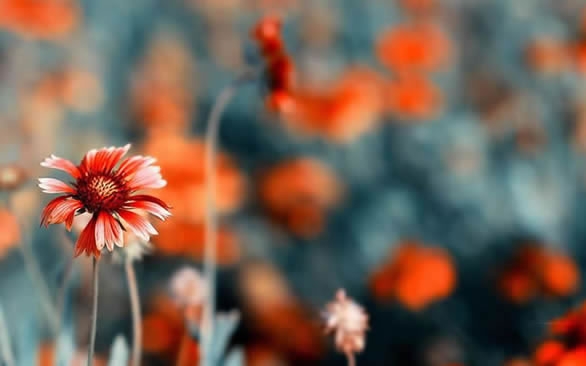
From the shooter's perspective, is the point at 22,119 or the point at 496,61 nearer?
the point at 22,119

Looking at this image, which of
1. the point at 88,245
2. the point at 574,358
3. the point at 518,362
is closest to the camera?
the point at 88,245

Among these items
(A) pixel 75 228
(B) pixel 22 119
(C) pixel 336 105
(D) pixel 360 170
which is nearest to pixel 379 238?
(D) pixel 360 170

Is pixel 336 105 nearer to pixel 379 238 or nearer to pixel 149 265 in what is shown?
pixel 379 238

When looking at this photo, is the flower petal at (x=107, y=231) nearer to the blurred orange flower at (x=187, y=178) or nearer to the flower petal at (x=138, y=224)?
the flower petal at (x=138, y=224)

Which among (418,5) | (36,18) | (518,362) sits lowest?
(518,362)

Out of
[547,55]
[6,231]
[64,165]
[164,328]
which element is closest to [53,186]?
[64,165]

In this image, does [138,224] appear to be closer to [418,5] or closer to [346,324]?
[346,324]
